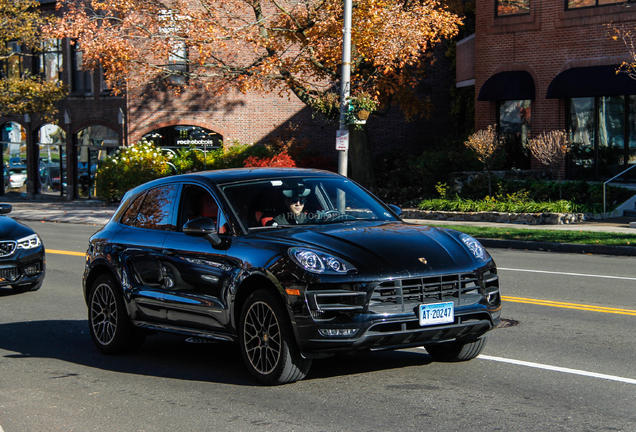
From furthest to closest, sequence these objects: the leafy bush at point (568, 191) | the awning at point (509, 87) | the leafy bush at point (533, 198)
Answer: the awning at point (509, 87)
the leafy bush at point (568, 191)
the leafy bush at point (533, 198)

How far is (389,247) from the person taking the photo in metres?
6.21

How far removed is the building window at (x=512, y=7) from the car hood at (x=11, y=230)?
20372mm

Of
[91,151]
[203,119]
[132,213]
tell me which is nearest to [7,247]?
[132,213]

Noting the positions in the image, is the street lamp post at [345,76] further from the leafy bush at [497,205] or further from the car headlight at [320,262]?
the car headlight at [320,262]

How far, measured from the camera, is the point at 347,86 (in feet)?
66.4

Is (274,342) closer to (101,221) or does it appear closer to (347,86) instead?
(347,86)

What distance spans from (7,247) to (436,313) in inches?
313

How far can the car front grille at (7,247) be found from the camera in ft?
38.8

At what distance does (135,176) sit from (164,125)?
450 cm

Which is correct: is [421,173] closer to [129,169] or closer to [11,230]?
[129,169]

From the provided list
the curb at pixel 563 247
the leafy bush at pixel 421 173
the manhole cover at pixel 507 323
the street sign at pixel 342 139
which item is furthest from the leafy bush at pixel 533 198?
the manhole cover at pixel 507 323

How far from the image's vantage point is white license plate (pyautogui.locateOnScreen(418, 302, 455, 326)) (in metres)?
5.99

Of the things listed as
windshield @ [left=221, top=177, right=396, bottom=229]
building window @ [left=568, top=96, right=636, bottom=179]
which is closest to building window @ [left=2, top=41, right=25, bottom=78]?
building window @ [left=568, top=96, right=636, bottom=179]

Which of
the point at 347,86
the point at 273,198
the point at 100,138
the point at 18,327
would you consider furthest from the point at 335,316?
the point at 100,138
